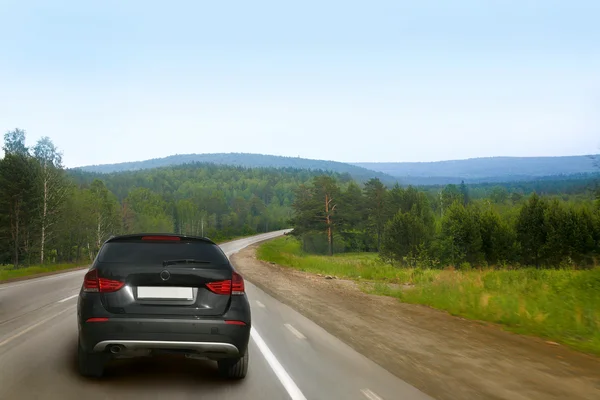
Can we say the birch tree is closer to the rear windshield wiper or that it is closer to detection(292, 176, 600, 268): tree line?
detection(292, 176, 600, 268): tree line

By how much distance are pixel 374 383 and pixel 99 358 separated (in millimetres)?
3198

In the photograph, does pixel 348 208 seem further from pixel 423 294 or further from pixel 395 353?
pixel 395 353

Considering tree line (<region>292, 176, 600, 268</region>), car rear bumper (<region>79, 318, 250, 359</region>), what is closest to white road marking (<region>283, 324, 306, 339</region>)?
car rear bumper (<region>79, 318, 250, 359</region>)

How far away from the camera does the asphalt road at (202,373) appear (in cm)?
559

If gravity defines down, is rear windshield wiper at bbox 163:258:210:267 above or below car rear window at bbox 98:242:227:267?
below

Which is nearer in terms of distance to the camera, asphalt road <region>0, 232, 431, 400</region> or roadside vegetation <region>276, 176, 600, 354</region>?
asphalt road <region>0, 232, 431, 400</region>

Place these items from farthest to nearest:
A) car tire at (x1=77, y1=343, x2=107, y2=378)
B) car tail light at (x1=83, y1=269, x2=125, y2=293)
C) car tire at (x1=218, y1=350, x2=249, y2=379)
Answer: car tire at (x1=218, y1=350, x2=249, y2=379)
car tire at (x1=77, y1=343, x2=107, y2=378)
car tail light at (x1=83, y1=269, x2=125, y2=293)

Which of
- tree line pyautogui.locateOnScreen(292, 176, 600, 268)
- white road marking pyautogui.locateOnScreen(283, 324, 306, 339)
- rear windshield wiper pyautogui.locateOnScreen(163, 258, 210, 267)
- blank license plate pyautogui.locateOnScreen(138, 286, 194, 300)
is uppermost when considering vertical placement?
rear windshield wiper pyautogui.locateOnScreen(163, 258, 210, 267)

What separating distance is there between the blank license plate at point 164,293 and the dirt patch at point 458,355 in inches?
113

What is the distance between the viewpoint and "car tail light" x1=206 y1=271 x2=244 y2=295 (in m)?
6.00

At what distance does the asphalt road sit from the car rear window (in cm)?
139

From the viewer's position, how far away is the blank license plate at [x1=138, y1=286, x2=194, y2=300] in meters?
5.81

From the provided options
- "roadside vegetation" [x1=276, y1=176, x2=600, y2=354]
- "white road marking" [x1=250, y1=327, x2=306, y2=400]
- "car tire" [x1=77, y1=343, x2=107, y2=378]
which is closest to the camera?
"white road marking" [x1=250, y1=327, x2=306, y2=400]

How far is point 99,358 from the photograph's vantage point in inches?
239
